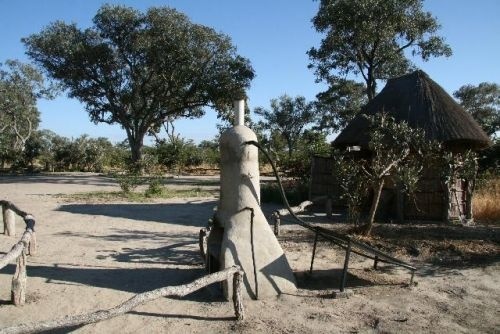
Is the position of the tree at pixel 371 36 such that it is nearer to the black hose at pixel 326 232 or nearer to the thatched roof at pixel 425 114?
the thatched roof at pixel 425 114

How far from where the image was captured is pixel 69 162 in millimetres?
31844

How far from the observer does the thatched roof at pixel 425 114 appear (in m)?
11.3

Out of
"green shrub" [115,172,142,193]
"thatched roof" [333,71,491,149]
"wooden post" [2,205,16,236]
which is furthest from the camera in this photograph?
"green shrub" [115,172,142,193]

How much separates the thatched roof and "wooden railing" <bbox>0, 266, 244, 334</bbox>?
25.5 feet

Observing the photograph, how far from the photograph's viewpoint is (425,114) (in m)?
11.7

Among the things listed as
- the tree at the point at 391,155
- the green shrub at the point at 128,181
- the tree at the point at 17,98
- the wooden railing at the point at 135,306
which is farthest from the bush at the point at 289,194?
the tree at the point at 17,98

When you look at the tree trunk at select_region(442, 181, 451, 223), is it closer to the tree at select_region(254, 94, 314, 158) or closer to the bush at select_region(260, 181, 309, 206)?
the bush at select_region(260, 181, 309, 206)

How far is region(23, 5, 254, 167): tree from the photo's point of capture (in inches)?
902

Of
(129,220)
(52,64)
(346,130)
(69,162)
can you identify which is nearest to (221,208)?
(129,220)

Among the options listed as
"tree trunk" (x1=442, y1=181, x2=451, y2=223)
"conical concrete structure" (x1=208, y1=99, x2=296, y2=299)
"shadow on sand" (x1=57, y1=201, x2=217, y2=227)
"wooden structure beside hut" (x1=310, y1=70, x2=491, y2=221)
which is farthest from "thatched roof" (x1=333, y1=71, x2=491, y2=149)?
"conical concrete structure" (x1=208, y1=99, x2=296, y2=299)

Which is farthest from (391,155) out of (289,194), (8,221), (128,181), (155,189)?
(128,181)

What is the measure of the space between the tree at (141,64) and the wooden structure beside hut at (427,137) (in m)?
12.1

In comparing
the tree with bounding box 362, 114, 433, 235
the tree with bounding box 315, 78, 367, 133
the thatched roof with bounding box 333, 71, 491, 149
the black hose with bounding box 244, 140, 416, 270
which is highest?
the tree with bounding box 315, 78, 367, 133

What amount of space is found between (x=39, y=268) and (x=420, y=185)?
8.66 m
